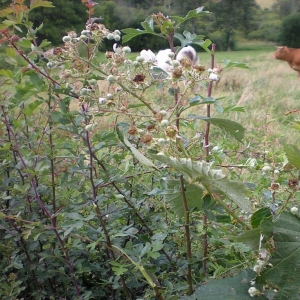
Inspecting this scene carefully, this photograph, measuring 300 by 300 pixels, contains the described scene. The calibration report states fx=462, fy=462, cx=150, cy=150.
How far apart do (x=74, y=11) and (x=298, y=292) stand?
7112 millimetres

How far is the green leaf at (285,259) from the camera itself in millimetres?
479

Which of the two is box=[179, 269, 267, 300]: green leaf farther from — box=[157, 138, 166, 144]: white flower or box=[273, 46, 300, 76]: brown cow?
box=[273, 46, 300, 76]: brown cow

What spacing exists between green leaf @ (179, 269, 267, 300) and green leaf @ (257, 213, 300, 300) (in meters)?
0.04

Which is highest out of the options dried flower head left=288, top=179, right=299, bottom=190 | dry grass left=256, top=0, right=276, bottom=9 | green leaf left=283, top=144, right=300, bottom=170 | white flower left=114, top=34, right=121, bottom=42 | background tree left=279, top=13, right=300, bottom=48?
white flower left=114, top=34, right=121, bottom=42

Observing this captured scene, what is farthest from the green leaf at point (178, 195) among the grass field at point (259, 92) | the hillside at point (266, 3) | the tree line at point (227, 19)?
the hillside at point (266, 3)

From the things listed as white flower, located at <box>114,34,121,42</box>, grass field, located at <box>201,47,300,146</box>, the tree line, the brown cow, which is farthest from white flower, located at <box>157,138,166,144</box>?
the tree line

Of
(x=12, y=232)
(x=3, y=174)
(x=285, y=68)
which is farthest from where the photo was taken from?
(x=285, y=68)

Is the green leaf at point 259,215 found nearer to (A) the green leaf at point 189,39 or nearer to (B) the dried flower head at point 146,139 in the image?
(B) the dried flower head at point 146,139

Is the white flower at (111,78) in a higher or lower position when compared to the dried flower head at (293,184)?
higher

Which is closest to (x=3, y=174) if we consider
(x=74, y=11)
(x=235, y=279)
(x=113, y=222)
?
(x=113, y=222)

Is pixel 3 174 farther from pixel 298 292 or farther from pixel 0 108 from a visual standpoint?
pixel 298 292

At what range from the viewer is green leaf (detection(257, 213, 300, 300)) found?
479 millimetres

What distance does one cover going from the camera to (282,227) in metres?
0.48

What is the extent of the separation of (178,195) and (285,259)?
0.16 metres
